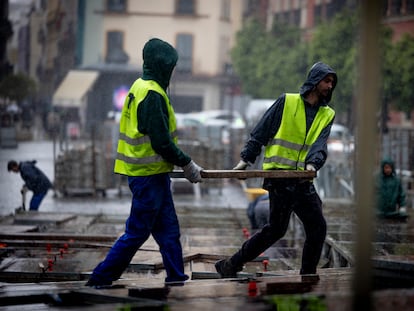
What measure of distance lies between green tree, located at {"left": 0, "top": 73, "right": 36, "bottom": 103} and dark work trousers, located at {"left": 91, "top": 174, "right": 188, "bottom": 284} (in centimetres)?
4628

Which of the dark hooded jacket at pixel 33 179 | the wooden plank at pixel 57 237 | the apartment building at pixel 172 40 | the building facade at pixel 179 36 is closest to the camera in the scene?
the wooden plank at pixel 57 237

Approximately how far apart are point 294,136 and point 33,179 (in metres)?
11.6

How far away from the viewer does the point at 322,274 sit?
292 inches

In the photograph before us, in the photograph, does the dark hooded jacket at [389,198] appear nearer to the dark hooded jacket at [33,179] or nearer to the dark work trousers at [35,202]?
the dark work trousers at [35,202]

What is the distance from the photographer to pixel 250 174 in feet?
23.3

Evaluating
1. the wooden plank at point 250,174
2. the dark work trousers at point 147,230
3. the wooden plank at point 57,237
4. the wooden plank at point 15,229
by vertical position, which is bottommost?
the wooden plank at point 15,229

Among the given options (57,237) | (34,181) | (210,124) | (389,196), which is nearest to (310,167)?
(57,237)

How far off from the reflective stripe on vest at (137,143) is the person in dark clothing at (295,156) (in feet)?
2.76

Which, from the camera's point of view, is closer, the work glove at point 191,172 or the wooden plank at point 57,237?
the work glove at point 191,172

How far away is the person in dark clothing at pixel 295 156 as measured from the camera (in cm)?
758

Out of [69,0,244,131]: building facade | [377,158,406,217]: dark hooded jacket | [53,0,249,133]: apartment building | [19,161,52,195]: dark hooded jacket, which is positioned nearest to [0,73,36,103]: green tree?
[53,0,249,133]: apartment building

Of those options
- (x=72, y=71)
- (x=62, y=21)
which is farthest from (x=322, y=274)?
(x=62, y=21)

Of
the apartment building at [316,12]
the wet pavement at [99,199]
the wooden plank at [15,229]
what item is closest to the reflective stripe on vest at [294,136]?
the wooden plank at [15,229]

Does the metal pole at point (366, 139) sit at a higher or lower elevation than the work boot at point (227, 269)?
higher
